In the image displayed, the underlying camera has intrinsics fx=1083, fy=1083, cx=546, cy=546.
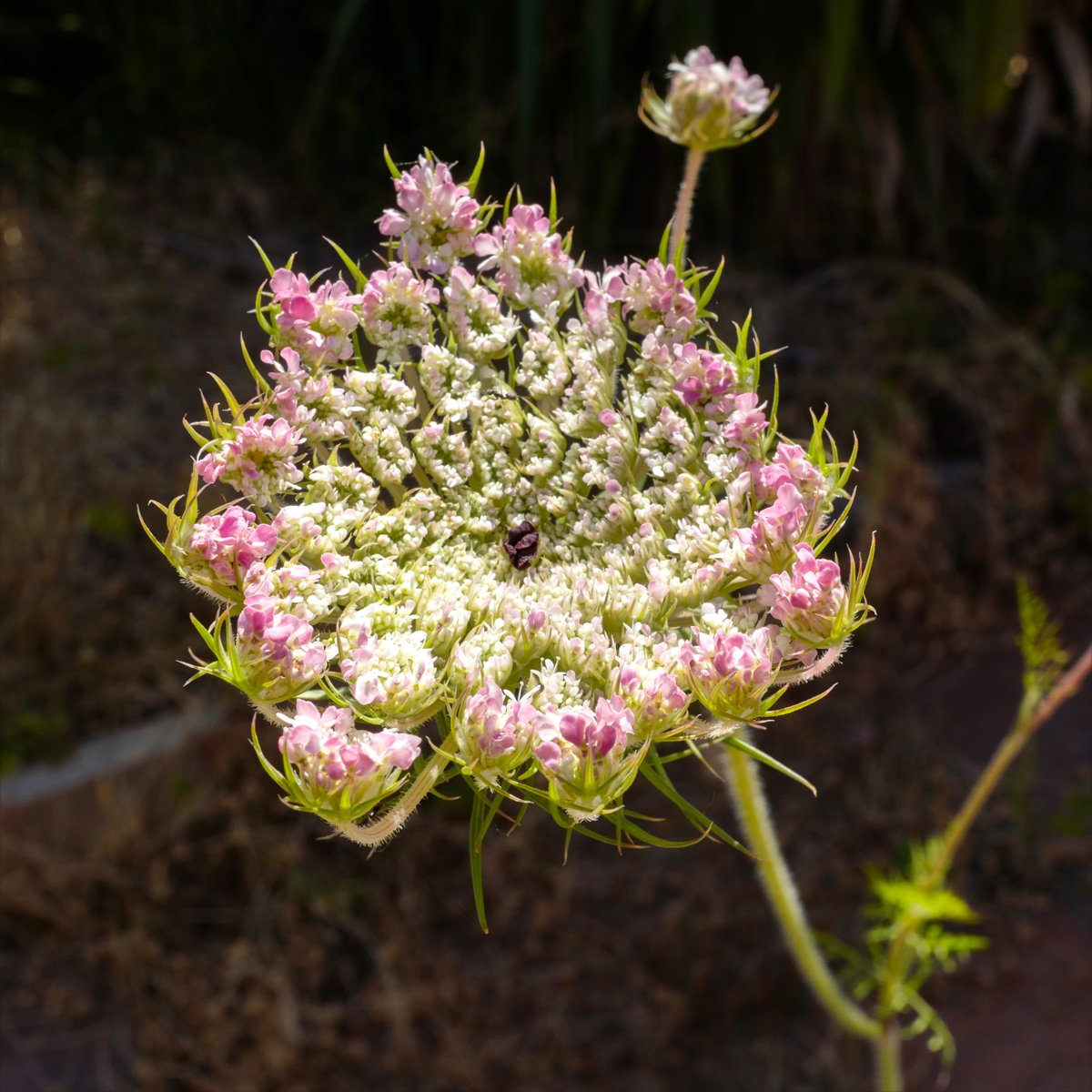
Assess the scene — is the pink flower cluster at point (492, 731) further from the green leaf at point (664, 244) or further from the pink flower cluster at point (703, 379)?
the green leaf at point (664, 244)

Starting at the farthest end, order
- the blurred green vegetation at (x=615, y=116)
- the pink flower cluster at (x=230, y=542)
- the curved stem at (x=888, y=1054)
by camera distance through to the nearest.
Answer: the blurred green vegetation at (x=615, y=116), the curved stem at (x=888, y=1054), the pink flower cluster at (x=230, y=542)

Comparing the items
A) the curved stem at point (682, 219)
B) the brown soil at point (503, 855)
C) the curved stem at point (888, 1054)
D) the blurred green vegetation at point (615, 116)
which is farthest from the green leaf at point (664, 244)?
the blurred green vegetation at point (615, 116)

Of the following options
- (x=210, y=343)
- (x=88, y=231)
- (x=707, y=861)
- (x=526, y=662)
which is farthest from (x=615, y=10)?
(x=526, y=662)

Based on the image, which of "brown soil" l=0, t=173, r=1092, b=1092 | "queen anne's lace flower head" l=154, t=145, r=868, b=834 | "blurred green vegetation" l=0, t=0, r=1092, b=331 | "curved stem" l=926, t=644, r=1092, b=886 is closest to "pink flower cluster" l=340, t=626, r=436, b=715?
"queen anne's lace flower head" l=154, t=145, r=868, b=834

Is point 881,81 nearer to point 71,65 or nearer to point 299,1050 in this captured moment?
point 71,65

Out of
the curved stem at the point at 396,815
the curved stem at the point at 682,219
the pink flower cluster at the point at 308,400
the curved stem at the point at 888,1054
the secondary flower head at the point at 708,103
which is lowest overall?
the curved stem at the point at 888,1054

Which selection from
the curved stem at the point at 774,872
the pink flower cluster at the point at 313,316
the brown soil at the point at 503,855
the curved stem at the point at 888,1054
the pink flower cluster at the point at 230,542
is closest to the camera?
the pink flower cluster at the point at 230,542

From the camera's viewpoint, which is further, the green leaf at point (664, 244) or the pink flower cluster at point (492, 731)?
the green leaf at point (664, 244)
